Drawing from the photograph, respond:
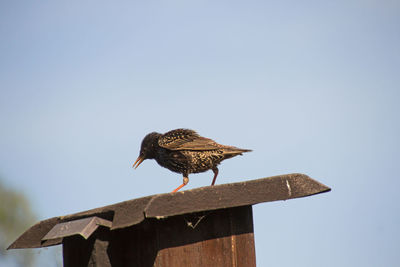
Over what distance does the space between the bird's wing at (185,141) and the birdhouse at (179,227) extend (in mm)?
2613

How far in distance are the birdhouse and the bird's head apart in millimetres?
3134

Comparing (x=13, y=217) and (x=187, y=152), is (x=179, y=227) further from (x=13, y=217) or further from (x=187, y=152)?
(x=13, y=217)

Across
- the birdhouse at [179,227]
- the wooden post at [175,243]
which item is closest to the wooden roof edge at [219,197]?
the birdhouse at [179,227]

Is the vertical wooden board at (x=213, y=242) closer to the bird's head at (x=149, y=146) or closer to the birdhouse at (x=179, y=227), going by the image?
the birdhouse at (x=179, y=227)

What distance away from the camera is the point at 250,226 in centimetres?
531

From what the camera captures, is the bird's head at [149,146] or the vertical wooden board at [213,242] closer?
the vertical wooden board at [213,242]

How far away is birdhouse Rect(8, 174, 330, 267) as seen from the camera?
464 cm

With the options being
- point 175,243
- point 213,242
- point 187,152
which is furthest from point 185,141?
point 175,243

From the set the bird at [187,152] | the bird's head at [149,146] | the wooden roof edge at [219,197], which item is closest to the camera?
the wooden roof edge at [219,197]

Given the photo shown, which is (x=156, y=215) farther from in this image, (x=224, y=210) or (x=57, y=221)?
(x=57, y=221)

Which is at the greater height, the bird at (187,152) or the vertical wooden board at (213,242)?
the bird at (187,152)

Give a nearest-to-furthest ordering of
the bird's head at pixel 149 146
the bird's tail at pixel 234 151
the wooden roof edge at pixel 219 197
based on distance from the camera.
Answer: the wooden roof edge at pixel 219 197, the bird's tail at pixel 234 151, the bird's head at pixel 149 146

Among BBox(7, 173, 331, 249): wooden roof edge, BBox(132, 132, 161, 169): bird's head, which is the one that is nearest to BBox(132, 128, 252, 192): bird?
BBox(132, 132, 161, 169): bird's head

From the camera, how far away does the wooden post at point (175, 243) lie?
191 inches
